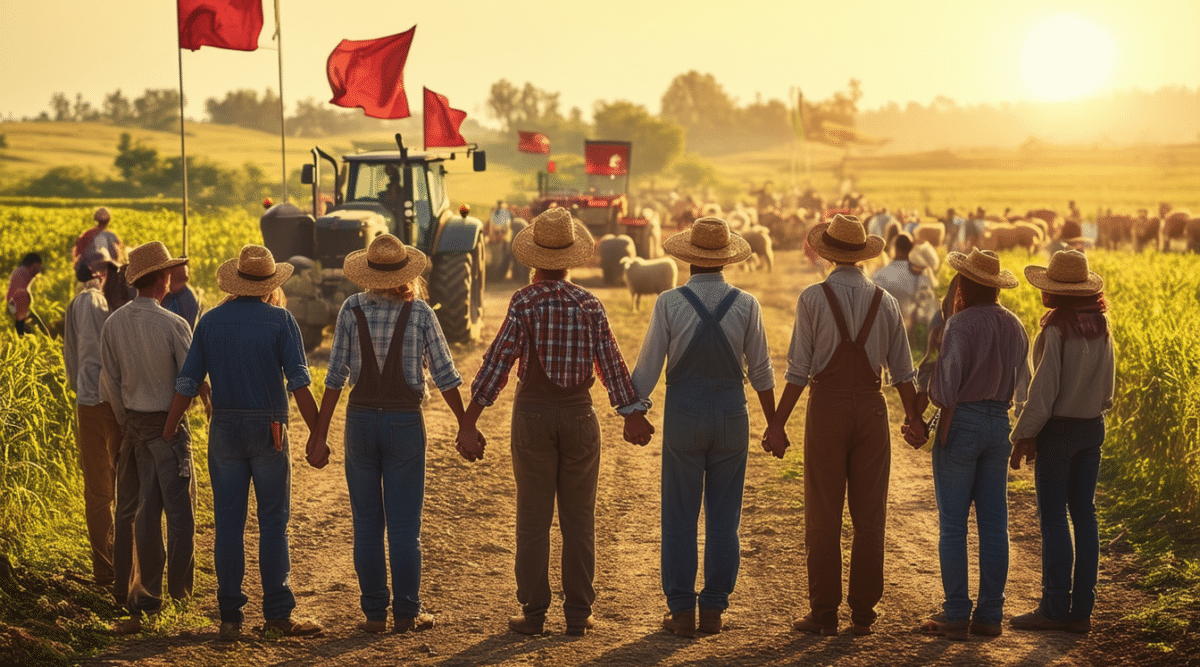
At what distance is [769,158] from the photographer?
5349 inches

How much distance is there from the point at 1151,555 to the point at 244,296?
5410 millimetres

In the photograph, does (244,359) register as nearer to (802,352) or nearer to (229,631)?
(229,631)

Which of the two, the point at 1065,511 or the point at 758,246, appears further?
the point at 758,246

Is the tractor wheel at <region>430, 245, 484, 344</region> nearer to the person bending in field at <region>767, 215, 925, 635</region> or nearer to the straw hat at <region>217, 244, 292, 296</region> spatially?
the straw hat at <region>217, 244, 292, 296</region>

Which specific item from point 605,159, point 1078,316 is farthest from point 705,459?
point 605,159

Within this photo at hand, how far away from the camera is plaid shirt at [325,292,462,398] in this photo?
5.44 meters

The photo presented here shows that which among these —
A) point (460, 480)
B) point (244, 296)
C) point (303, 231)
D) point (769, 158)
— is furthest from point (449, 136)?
point (769, 158)

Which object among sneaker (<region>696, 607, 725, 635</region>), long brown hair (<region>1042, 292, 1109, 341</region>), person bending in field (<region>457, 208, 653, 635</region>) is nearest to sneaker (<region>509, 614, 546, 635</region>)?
person bending in field (<region>457, 208, 653, 635</region>)

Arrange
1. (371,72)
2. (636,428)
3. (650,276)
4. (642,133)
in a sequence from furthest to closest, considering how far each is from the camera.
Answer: (642,133), (650,276), (371,72), (636,428)

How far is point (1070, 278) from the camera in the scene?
18.7 feet

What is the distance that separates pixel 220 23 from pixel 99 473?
8.08 m

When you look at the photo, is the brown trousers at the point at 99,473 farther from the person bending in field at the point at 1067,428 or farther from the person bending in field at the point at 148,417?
the person bending in field at the point at 1067,428

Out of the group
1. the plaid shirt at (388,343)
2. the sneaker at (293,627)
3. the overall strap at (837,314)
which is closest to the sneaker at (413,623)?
the sneaker at (293,627)

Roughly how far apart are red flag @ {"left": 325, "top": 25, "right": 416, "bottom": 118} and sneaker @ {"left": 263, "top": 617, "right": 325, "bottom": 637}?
34.1 feet
